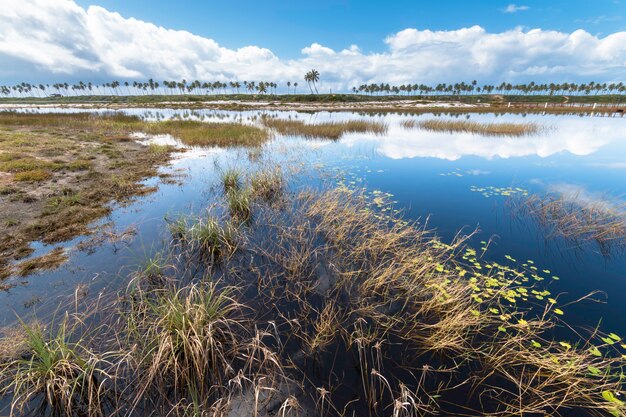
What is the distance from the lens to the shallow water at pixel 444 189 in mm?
5992

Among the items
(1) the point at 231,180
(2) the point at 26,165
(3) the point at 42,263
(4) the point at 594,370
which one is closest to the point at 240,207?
(1) the point at 231,180

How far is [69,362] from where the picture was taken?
3527 millimetres

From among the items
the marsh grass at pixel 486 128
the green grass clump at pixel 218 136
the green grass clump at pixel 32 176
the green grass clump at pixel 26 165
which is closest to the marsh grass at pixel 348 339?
the green grass clump at pixel 32 176

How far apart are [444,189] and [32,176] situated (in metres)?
21.9

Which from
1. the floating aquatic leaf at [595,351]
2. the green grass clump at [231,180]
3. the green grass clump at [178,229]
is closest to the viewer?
the floating aquatic leaf at [595,351]

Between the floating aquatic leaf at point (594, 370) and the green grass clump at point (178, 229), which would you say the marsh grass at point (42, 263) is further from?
the floating aquatic leaf at point (594, 370)

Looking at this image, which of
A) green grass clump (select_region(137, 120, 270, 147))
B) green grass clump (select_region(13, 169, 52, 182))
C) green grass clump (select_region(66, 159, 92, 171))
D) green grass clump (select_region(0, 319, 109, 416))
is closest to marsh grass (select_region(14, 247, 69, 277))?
green grass clump (select_region(0, 319, 109, 416))

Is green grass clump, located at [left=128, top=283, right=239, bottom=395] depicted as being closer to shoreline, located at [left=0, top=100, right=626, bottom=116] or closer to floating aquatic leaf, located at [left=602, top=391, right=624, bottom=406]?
floating aquatic leaf, located at [left=602, top=391, right=624, bottom=406]

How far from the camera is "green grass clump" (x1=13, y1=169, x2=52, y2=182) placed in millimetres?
12555

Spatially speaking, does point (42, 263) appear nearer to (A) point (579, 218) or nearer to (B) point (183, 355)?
(B) point (183, 355)

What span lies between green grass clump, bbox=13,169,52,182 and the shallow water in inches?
204

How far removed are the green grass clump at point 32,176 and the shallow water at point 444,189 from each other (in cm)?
519

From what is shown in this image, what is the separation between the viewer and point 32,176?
41.9 ft

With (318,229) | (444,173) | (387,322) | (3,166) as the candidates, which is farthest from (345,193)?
(3,166)
